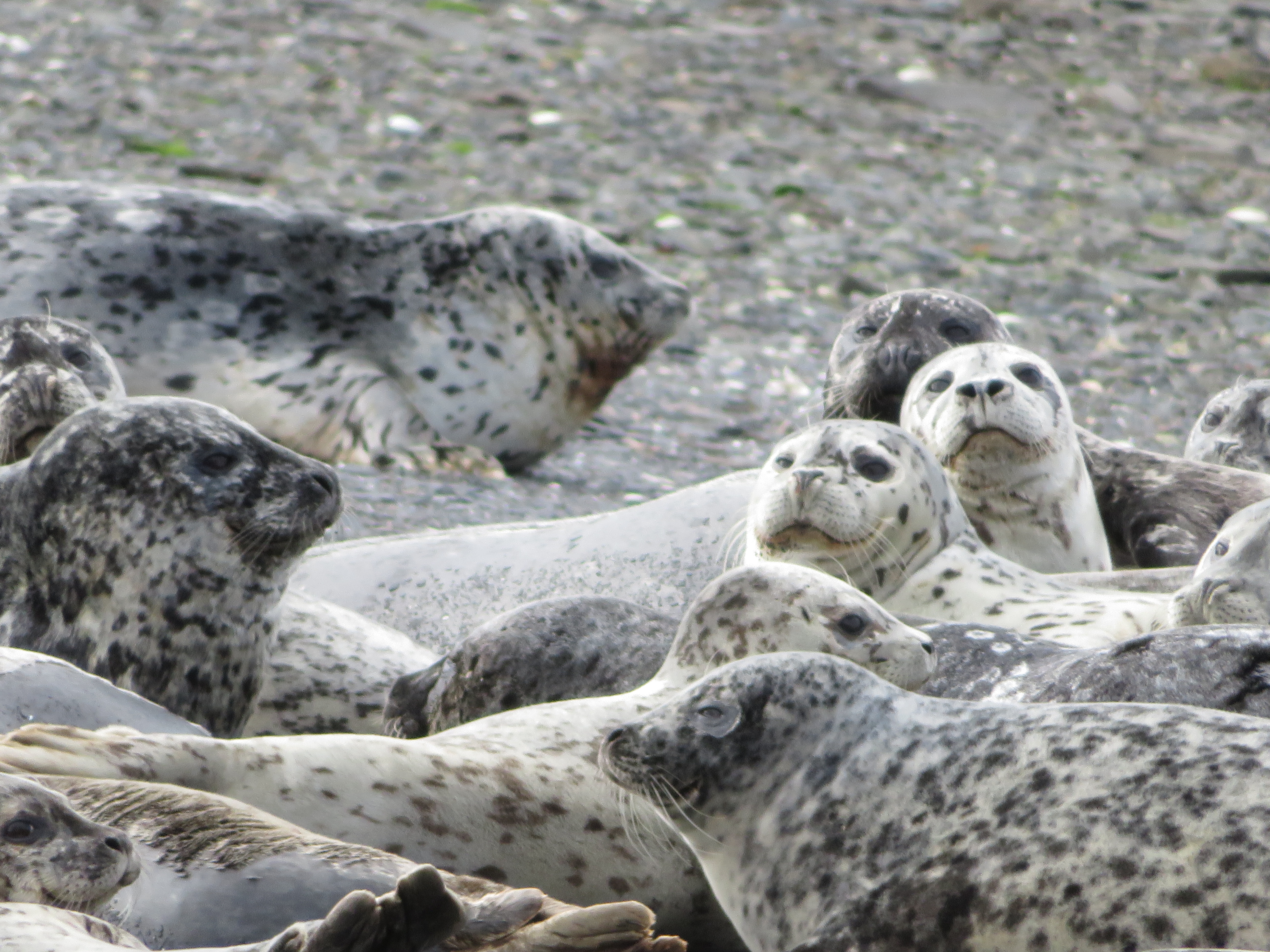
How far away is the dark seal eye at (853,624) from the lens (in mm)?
3746

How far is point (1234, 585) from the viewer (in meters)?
3.93

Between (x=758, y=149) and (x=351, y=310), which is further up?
(x=351, y=310)

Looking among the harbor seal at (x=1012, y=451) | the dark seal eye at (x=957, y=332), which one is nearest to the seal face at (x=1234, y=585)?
the harbor seal at (x=1012, y=451)

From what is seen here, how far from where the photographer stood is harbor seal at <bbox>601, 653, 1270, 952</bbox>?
2.51 metres

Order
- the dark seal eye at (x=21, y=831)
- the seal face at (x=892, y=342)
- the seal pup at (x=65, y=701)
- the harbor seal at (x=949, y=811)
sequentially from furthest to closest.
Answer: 1. the seal face at (x=892, y=342)
2. the seal pup at (x=65, y=701)
3. the dark seal eye at (x=21, y=831)
4. the harbor seal at (x=949, y=811)

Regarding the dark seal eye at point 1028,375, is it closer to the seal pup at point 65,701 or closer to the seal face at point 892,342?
the seal face at point 892,342

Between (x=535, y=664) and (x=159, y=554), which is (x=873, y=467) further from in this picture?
(x=159, y=554)

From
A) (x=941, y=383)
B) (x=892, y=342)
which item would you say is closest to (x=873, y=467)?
(x=941, y=383)

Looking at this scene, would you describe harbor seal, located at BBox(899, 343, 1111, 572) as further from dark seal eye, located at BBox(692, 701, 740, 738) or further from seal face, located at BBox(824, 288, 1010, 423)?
dark seal eye, located at BBox(692, 701, 740, 738)

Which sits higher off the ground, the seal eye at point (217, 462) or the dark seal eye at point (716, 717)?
the dark seal eye at point (716, 717)

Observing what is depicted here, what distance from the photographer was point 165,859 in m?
2.77

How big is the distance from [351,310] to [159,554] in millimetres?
4130

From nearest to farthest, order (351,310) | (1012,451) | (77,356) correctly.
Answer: (1012,451) < (77,356) < (351,310)

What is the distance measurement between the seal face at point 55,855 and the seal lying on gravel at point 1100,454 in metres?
3.89
